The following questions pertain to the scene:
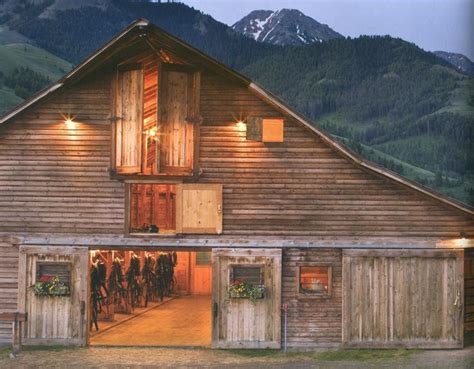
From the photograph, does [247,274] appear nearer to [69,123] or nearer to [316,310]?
[316,310]

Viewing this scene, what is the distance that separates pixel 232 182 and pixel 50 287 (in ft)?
19.3

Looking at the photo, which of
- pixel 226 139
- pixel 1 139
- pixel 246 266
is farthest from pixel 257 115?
pixel 1 139

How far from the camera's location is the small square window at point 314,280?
23.5 metres

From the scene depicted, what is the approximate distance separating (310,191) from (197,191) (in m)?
3.17

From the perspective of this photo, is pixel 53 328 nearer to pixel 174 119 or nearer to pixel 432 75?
Answer: pixel 174 119

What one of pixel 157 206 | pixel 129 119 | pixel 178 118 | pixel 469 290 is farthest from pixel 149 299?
pixel 469 290

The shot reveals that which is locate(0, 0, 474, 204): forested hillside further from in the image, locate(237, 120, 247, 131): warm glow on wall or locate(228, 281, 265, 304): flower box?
locate(228, 281, 265, 304): flower box

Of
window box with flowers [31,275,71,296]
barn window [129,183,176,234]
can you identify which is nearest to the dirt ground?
window box with flowers [31,275,71,296]

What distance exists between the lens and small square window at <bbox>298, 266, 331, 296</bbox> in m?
23.5

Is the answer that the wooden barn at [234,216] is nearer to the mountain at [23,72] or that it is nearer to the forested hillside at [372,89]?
the mountain at [23,72]

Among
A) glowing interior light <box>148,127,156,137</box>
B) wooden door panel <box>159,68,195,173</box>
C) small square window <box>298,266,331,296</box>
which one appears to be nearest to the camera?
wooden door panel <box>159,68,195,173</box>

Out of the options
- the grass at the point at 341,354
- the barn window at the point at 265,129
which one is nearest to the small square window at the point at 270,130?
the barn window at the point at 265,129

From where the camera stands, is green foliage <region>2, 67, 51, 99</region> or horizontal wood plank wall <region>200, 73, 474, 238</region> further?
green foliage <region>2, 67, 51, 99</region>

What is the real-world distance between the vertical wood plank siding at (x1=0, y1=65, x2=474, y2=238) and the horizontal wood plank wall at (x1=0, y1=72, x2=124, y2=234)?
0.03 metres
